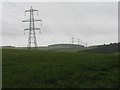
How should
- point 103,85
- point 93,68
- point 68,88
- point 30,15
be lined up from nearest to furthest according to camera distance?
point 68,88 → point 103,85 → point 93,68 → point 30,15

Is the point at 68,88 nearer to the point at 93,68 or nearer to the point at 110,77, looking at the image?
the point at 110,77

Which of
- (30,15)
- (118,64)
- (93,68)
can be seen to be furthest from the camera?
(30,15)

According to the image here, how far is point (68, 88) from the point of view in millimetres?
14914

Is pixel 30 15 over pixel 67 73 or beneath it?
over

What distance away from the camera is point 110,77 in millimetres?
18734

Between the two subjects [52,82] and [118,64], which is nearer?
[52,82]

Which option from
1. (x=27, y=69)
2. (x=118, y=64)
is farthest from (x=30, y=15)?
(x=27, y=69)

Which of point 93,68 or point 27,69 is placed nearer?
point 27,69

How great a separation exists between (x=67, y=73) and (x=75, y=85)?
12.1ft

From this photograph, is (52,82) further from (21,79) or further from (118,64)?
(118,64)

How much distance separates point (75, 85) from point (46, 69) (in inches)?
192

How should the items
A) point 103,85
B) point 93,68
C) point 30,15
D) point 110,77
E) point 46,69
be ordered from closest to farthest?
point 103,85 → point 110,77 → point 46,69 → point 93,68 → point 30,15

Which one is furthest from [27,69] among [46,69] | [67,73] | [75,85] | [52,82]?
[75,85]

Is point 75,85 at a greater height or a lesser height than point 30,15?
lesser
